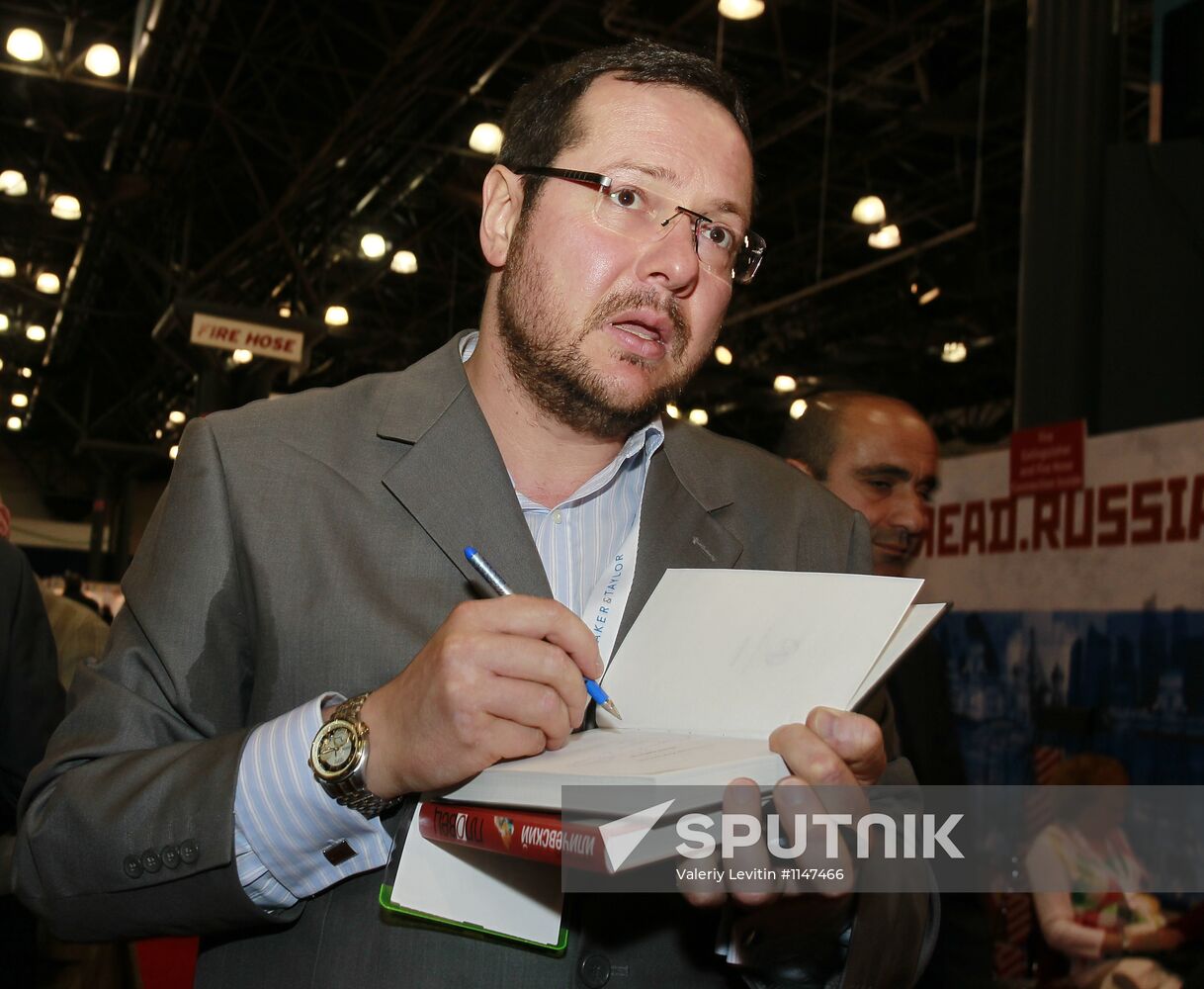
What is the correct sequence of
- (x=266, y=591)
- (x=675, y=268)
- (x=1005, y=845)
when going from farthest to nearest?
1. (x=1005, y=845)
2. (x=675, y=268)
3. (x=266, y=591)

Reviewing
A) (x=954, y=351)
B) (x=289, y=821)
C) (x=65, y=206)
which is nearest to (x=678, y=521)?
(x=289, y=821)

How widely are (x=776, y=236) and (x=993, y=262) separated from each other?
9.25 feet

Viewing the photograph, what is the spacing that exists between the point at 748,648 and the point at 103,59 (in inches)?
418

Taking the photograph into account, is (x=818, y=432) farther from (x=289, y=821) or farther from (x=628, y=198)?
(x=289, y=821)

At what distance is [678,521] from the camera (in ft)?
5.33

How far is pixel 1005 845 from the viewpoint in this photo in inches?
132

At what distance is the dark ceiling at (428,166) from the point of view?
1057cm

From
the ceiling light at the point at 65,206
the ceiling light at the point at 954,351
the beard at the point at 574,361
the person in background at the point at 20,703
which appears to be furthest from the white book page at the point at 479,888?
the ceiling light at the point at 954,351

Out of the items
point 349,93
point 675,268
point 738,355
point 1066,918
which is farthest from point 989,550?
point 738,355

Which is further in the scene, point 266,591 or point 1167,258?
point 1167,258

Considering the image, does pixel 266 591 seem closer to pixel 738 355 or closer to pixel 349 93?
pixel 349 93

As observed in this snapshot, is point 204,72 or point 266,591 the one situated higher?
point 204,72

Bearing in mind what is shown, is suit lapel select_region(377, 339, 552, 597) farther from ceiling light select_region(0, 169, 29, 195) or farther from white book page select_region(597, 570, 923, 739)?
ceiling light select_region(0, 169, 29, 195)

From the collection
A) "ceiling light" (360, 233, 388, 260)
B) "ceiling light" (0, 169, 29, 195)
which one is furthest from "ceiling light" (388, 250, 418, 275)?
"ceiling light" (0, 169, 29, 195)
